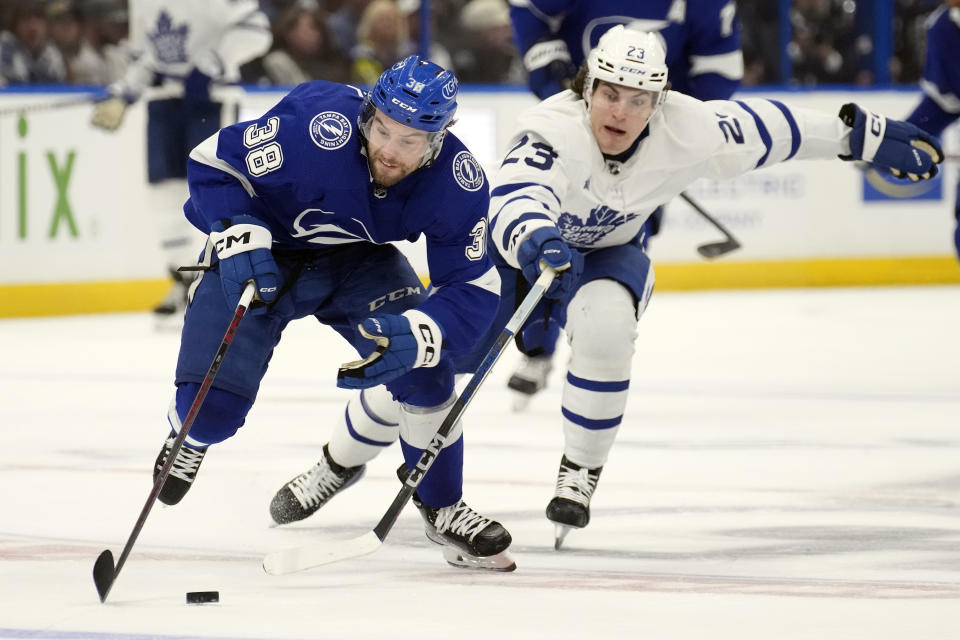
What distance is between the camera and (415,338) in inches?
109

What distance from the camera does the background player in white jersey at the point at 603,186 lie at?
3.24m

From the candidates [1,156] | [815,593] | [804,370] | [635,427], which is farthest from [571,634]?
[1,156]

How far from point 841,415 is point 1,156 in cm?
406

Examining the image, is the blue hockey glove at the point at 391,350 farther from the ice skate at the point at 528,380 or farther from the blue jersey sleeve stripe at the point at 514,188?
the ice skate at the point at 528,380

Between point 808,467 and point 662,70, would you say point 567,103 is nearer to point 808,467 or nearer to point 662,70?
point 662,70

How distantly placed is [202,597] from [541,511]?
111 cm

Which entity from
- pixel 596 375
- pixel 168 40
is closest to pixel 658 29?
pixel 596 375

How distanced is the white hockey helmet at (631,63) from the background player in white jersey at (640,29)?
6.16ft

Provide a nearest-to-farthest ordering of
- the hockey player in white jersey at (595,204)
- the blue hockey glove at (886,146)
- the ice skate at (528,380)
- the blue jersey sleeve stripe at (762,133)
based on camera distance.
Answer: the hockey player in white jersey at (595,204) < the blue jersey sleeve stripe at (762,133) < the blue hockey glove at (886,146) < the ice skate at (528,380)

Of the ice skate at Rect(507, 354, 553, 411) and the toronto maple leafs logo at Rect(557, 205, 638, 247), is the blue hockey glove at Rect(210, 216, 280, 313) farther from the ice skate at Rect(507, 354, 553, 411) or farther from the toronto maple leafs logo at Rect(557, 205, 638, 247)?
the ice skate at Rect(507, 354, 553, 411)

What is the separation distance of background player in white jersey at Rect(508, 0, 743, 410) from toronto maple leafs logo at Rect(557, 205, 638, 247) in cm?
175

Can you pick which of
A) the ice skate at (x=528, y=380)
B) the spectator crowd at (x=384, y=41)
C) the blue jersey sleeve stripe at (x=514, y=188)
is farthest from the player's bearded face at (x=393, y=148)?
the spectator crowd at (x=384, y=41)

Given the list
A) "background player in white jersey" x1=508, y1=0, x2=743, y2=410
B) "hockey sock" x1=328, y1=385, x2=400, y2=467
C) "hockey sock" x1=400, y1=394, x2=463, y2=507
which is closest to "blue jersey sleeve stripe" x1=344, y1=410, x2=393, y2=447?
"hockey sock" x1=328, y1=385, x2=400, y2=467

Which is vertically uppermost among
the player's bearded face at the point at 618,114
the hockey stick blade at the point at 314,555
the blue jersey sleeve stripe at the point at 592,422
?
the player's bearded face at the point at 618,114
